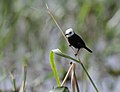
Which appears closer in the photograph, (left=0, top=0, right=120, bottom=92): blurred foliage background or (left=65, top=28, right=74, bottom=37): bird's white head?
(left=65, top=28, right=74, bottom=37): bird's white head

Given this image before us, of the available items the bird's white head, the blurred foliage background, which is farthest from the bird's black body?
the blurred foliage background

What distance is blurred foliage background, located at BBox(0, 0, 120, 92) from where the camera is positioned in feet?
6.85

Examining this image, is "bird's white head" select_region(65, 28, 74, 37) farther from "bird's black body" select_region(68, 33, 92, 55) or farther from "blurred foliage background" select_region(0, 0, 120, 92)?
"blurred foliage background" select_region(0, 0, 120, 92)

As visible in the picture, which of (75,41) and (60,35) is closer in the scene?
(75,41)

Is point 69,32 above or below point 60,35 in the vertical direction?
above

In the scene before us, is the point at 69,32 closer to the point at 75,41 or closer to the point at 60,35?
the point at 75,41

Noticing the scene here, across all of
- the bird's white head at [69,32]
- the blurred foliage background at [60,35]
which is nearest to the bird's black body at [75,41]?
the bird's white head at [69,32]

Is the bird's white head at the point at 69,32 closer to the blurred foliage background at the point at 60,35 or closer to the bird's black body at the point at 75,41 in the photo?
the bird's black body at the point at 75,41

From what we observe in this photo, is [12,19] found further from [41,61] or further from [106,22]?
[106,22]

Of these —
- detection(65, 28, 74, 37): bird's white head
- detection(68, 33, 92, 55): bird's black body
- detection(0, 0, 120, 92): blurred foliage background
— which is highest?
detection(65, 28, 74, 37): bird's white head

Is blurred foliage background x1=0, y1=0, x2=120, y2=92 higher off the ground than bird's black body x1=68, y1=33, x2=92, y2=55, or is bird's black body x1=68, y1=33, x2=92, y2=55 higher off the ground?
bird's black body x1=68, y1=33, x2=92, y2=55

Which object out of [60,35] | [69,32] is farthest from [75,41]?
[60,35]

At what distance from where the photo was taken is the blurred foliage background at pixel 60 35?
2.09m

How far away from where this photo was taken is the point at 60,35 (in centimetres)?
218
